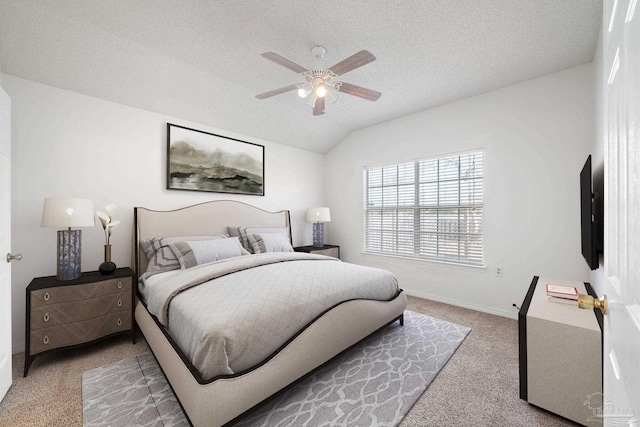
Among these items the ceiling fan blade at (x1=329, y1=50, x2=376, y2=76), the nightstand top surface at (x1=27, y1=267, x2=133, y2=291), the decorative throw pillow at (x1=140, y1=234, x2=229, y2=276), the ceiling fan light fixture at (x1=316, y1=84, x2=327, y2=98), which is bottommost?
the nightstand top surface at (x1=27, y1=267, x2=133, y2=291)

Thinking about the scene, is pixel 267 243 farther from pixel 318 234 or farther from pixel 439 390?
pixel 439 390

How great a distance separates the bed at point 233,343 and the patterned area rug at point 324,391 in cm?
14

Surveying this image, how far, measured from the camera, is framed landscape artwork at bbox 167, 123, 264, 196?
3.28 m

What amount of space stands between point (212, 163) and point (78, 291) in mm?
1983

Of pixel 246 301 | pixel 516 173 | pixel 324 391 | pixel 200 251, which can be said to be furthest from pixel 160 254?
pixel 516 173

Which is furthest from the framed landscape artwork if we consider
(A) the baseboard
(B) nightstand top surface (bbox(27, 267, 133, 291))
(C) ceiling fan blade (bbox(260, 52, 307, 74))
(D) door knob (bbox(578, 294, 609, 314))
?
(D) door knob (bbox(578, 294, 609, 314))

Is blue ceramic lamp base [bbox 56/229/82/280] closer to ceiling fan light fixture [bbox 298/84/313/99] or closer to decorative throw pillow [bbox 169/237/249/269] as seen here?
decorative throw pillow [bbox 169/237/249/269]

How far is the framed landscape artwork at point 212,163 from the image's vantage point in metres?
3.28

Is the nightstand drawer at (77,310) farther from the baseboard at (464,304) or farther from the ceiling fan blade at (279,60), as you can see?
the baseboard at (464,304)

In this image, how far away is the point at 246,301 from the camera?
1688 millimetres

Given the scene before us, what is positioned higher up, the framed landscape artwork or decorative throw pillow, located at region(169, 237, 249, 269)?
the framed landscape artwork

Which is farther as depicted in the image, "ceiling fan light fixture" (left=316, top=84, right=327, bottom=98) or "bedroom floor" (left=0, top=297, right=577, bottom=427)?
"ceiling fan light fixture" (left=316, top=84, right=327, bottom=98)

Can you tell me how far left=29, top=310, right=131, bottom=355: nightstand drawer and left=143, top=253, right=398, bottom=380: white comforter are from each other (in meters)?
0.37

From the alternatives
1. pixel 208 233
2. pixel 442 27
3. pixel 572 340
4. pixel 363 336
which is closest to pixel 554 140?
pixel 442 27
